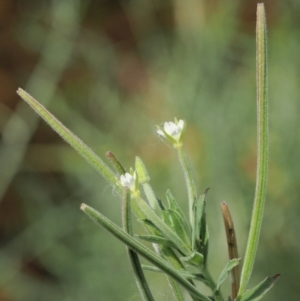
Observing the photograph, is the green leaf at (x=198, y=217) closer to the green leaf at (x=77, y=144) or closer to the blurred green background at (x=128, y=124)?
the green leaf at (x=77, y=144)

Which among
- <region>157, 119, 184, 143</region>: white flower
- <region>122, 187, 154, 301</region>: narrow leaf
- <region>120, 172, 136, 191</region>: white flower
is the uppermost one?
<region>157, 119, 184, 143</region>: white flower

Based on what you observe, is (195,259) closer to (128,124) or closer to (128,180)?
(128,180)

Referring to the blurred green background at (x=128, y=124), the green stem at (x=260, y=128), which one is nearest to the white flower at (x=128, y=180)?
the green stem at (x=260, y=128)

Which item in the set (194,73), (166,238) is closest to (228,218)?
(166,238)

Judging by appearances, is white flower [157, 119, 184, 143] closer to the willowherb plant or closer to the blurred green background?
the willowherb plant

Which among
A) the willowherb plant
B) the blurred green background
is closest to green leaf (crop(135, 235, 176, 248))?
the willowherb plant

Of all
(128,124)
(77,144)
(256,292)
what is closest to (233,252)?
(256,292)
